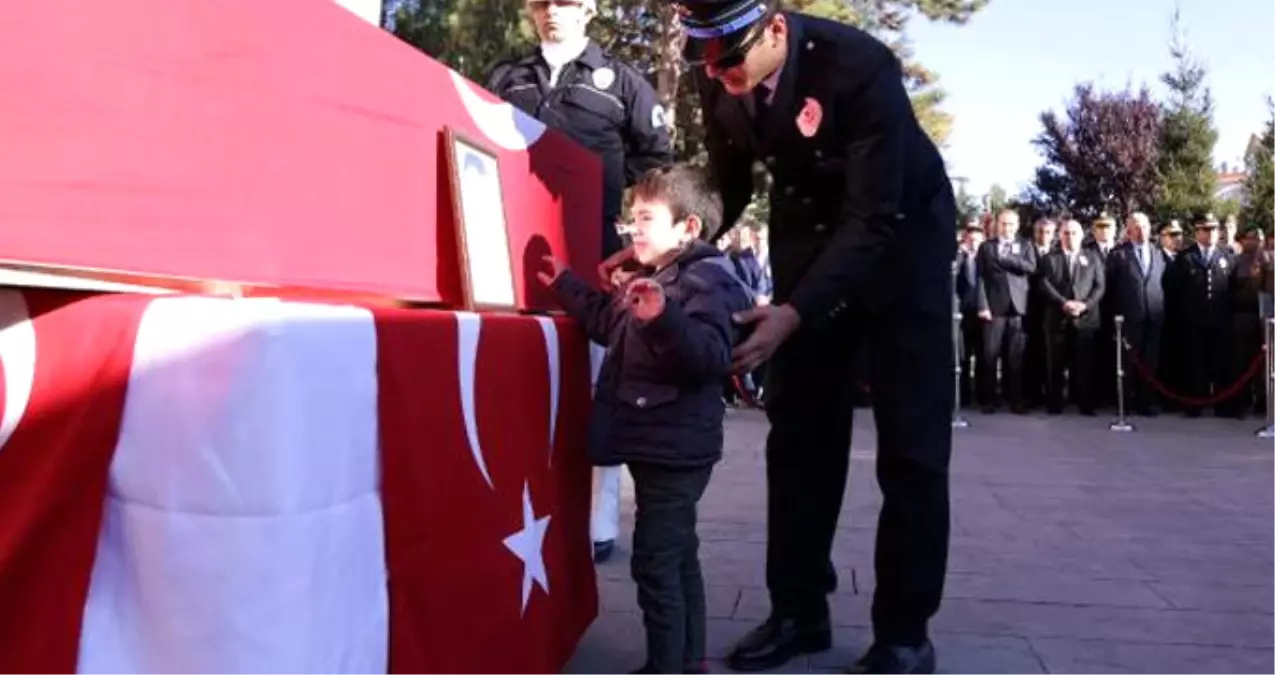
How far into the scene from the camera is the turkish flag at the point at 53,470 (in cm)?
145

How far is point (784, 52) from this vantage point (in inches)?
115

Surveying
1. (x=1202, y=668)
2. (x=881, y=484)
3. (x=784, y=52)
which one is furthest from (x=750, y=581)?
(x=784, y=52)

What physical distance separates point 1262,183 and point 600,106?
2400cm

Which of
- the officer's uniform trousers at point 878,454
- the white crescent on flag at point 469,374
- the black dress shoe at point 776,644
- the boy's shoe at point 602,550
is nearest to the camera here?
the white crescent on flag at point 469,374

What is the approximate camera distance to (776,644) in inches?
127

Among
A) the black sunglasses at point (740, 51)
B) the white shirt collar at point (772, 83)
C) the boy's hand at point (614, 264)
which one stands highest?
the black sunglasses at point (740, 51)

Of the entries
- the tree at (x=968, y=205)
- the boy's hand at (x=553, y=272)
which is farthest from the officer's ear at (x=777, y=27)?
the tree at (x=968, y=205)

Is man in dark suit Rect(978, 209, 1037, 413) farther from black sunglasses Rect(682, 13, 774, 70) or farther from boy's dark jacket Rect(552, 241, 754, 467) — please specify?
black sunglasses Rect(682, 13, 774, 70)

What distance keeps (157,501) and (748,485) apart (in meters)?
5.19

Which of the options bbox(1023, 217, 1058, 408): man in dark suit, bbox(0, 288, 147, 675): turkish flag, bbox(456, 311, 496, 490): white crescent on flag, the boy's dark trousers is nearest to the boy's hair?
the boy's dark trousers

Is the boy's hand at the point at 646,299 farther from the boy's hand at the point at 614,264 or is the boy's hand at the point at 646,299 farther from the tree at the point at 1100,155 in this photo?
the tree at the point at 1100,155

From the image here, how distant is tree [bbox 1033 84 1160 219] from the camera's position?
96.7 ft

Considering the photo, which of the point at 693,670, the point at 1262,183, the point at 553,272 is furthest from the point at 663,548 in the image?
the point at 1262,183

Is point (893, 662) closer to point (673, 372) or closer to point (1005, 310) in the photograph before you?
point (673, 372)
